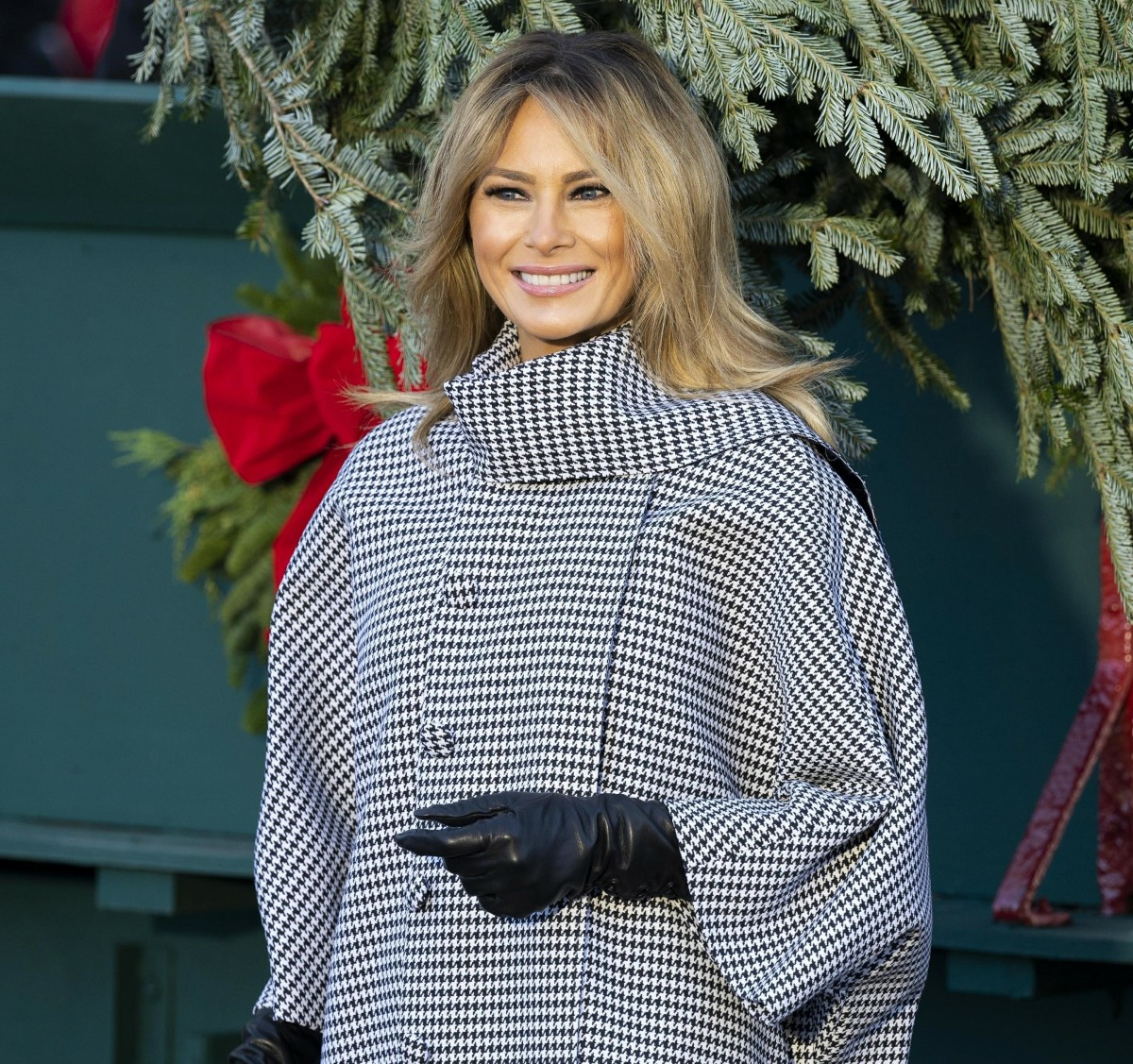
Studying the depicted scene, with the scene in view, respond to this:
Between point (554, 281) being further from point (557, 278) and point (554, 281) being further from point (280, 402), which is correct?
point (280, 402)

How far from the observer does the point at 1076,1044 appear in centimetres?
347

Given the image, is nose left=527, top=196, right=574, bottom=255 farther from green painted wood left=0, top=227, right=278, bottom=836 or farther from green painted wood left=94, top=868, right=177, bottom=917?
green painted wood left=94, top=868, right=177, bottom=917

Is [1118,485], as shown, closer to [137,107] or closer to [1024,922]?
[1024,922]

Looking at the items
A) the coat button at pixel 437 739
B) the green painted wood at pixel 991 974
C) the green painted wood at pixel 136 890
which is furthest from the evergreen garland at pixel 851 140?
the green painted wood at pixel 136 890

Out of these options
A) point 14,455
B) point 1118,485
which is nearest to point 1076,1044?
point 1118,485

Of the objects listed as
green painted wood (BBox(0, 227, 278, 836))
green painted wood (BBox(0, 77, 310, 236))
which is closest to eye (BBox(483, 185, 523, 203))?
green painted wood (BBox(0, 77, 310, 236))

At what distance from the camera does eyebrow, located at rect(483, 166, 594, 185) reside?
6.47ft

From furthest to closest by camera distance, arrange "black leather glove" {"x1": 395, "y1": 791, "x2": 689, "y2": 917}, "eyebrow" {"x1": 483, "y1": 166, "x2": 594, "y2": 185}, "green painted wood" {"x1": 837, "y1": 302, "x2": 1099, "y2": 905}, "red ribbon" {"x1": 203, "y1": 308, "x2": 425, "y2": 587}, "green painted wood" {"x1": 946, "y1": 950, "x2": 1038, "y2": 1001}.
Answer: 1. "green painted wood" {"x1": 837, "y1": 302, "x2": 1099, "y2": 905}
2. "green painted wood" {"x1": 946, "y1": 950, "x2": 1038, "y2": 1001}
3. "red ribbon" {"x1": 203, "y1": 308, "x2": 425, "y2": 587}
4. "eyebrow" {"x1": 483, "y1": 166, "x2": 594, "y2": 185}
5. "black leather glove" {"x1": 395, "y1": 791, "x2": 689, "y2": 917}

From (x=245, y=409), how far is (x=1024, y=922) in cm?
167

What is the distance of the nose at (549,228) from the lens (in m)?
1.97

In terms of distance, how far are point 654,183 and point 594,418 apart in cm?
27

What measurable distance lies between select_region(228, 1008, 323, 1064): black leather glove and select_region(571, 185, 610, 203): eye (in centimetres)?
99

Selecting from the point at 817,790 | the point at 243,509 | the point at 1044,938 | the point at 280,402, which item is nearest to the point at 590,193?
the point at 817,790

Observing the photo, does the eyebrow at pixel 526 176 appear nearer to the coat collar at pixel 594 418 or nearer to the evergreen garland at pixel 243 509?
the coat collar at pixel 594 418
